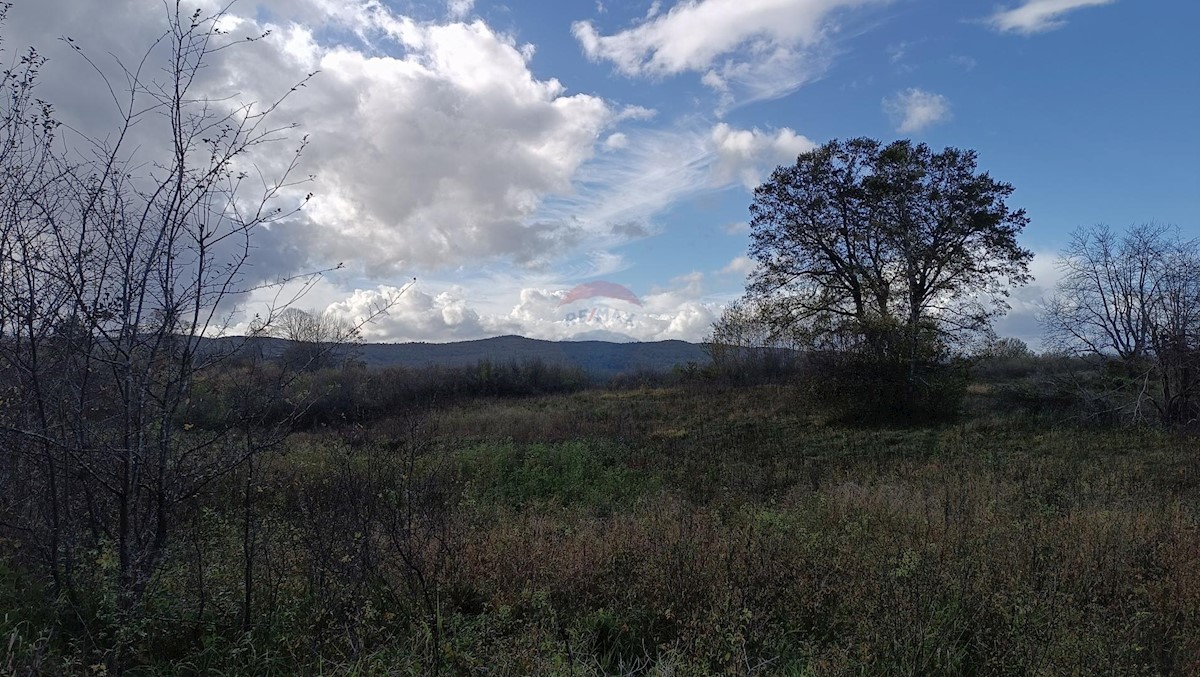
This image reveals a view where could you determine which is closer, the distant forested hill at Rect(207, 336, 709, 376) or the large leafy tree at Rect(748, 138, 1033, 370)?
the large leafy tree at Rect(748, 138, 1033, 370)

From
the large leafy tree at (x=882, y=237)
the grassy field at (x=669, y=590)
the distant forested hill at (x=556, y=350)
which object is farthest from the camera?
the distant forested hill at (x=556, y=350)

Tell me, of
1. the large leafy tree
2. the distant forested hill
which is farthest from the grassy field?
the distant forested hill

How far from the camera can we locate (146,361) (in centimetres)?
379

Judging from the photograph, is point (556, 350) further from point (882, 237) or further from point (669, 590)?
point (669, 590)

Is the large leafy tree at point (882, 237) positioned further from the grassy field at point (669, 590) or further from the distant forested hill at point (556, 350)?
the distant forested hill at point (556, 350)

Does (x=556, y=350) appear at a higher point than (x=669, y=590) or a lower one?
higher

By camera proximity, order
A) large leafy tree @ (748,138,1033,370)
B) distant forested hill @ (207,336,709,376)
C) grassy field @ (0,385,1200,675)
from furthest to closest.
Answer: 1. distant forested hill @ (207,336,709,376)
2. large leafy tree @ (748,138,1033,370)
3. grassy field @ (0,385,1200,675)

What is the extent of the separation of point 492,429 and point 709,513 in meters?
14.3

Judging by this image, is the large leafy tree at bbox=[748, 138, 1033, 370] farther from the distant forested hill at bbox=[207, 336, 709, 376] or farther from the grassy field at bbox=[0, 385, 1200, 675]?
the distant forested hill at bbox=[207, 336, 709, 376]

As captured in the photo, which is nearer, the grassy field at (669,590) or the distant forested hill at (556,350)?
the grassy field at (669,590)

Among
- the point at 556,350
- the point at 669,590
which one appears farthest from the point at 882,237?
the point at 556,350

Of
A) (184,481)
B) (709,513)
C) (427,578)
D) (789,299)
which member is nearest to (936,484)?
(709,513)

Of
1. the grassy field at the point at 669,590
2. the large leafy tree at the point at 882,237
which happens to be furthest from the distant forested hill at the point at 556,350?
the grassy field at the point at 669,590

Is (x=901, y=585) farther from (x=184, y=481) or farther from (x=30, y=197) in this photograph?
(x=30, y=197)
